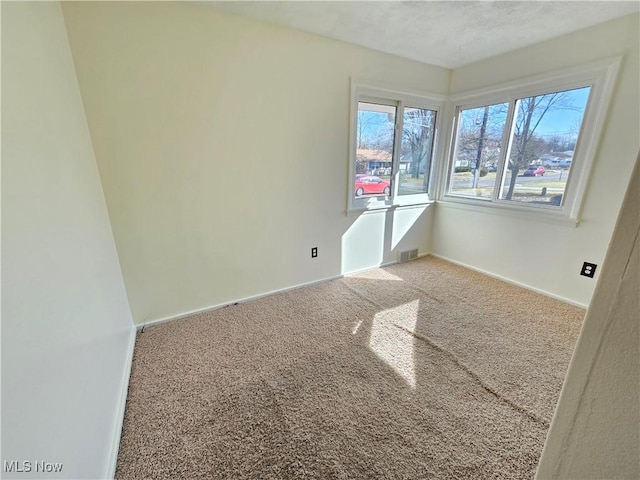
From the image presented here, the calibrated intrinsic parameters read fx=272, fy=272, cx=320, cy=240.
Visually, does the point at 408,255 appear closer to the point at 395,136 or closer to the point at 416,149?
the point at 416,149

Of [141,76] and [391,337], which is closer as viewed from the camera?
[141,76]

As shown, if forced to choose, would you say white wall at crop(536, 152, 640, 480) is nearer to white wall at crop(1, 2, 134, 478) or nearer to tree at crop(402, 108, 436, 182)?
white wall at crop(1, 2, 134, 478)

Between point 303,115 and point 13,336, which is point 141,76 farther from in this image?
point 13,336

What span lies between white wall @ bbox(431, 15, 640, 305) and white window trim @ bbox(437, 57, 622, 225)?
5 cm

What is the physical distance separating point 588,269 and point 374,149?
2.24 m

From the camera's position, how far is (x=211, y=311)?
2408mm

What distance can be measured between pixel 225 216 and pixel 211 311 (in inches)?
33.5

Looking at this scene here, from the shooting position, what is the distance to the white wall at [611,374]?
0.46 meters

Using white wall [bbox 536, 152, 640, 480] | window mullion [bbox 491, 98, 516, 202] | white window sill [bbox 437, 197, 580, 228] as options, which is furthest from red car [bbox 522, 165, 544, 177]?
white wall [bbox 536, 152, 640, 480]

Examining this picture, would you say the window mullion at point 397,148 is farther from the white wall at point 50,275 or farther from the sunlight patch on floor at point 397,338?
the white wall at point 50,275

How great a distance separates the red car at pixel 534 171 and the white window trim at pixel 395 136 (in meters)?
0.97

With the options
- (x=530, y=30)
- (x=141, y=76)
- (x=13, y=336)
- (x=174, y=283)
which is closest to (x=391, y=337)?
(x=174, y=283)

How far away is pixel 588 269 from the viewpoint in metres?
2.38

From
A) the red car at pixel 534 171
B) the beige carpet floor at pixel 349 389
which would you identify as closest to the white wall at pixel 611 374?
the beige carpet floor at pixel 349 389
